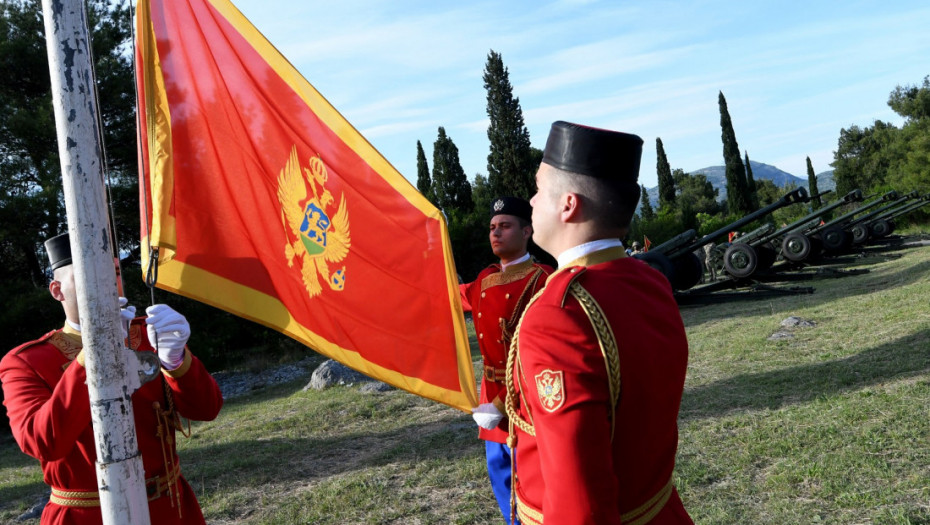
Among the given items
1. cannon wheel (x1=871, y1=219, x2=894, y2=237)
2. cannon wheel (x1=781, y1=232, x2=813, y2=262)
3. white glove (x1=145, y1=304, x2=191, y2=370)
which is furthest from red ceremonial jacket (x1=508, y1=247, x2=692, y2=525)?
cannon wheel (x1=871, y1=219, x2=894, y2=237)

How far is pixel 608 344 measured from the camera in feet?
4.93

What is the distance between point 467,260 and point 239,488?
632 inches

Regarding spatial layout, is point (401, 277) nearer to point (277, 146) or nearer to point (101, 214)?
point (277, 146)

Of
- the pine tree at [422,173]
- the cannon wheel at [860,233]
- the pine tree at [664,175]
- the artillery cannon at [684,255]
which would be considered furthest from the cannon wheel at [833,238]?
the pine tree at [664,175]

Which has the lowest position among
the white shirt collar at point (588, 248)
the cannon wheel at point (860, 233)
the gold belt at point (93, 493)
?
the cannon wheel at point (860, 233)

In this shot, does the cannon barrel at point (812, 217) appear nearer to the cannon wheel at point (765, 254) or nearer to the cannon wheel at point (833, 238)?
the cannon wheel at point (765, 254)

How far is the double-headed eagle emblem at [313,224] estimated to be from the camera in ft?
8.95

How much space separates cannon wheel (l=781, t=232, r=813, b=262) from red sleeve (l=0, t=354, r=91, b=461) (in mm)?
17505

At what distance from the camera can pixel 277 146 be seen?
2725 mm

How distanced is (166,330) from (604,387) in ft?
4.47

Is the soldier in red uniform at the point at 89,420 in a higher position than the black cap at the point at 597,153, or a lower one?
lower

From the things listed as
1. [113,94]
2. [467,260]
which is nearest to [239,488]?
[113,94]

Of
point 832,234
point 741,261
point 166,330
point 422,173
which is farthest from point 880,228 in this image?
point 166,330

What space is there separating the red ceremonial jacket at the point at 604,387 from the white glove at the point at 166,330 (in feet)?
3.56
